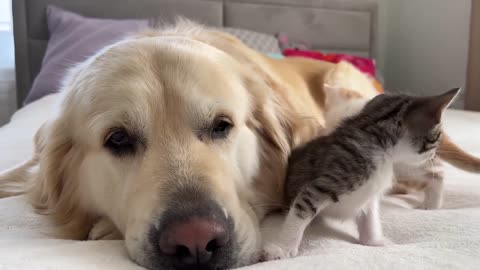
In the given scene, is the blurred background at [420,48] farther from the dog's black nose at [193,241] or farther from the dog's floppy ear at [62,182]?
the dog's black nose at [193,241]

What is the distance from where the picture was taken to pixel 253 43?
3.95m

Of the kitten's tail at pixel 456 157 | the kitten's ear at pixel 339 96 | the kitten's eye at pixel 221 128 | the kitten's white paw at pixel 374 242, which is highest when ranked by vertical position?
the kitten's eye at pixel 221 128

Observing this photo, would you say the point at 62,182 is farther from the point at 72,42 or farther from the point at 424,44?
the point at 424,44

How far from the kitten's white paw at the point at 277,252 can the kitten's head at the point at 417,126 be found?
0.35 meters

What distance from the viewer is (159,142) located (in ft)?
4.17

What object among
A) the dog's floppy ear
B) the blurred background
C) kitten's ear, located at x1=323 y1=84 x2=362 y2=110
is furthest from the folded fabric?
the dog's floppy ear

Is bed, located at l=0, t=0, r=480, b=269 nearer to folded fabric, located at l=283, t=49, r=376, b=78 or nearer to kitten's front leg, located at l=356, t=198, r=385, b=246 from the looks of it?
kitten's front leg, located at l=356, t=198, r=385, b=246

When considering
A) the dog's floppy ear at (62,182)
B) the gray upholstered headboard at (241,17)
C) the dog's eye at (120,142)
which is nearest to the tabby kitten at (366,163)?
the dog's eye at (120,142)

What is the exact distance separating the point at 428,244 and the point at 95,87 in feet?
3.17

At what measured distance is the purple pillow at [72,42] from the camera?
3420 mm

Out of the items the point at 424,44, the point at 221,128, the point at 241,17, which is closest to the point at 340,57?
the point at 241,17

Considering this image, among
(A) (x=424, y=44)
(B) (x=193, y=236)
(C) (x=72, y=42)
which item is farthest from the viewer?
(A) (x=424, y=44)

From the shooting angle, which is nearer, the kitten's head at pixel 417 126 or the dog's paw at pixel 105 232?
the kitten's head at pixel 417 126

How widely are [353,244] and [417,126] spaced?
0.33 metres
